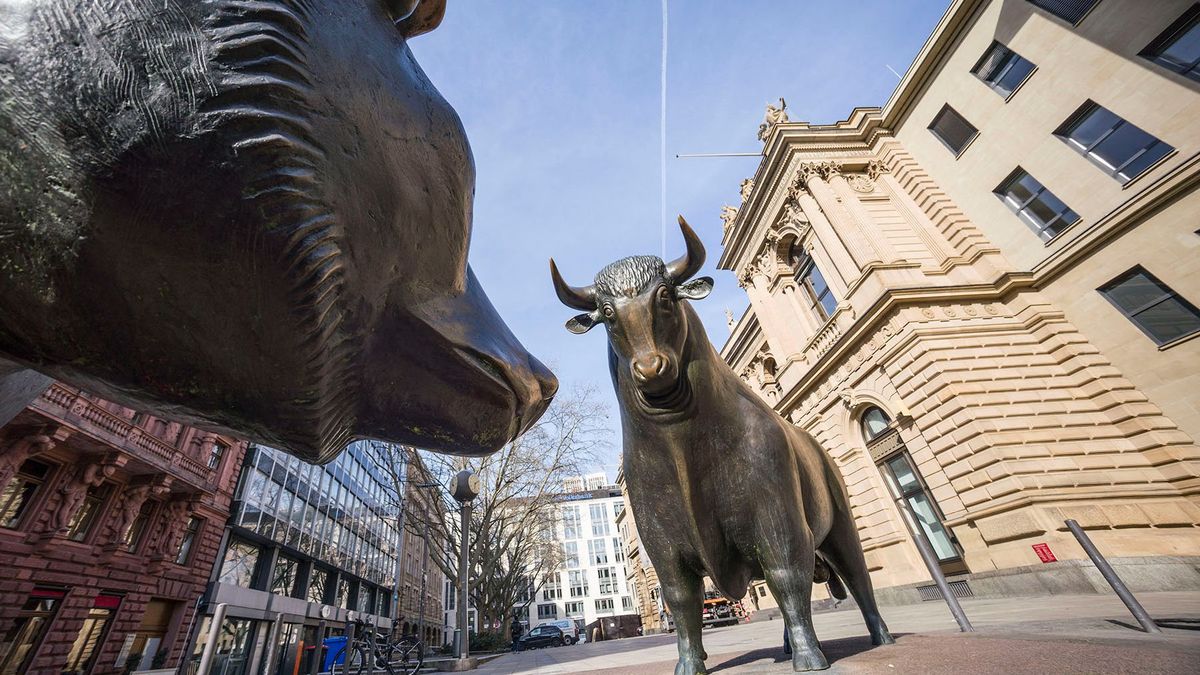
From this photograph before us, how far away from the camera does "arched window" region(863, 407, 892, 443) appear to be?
13831 mm

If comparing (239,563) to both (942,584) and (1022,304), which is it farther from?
(1022,304)

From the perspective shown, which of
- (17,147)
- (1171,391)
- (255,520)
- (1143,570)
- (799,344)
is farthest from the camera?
(255,520)

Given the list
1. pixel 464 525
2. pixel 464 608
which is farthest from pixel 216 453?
pixel 464 525

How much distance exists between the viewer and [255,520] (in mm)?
19688

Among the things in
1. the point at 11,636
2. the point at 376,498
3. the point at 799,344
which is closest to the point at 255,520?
the point at 11,636

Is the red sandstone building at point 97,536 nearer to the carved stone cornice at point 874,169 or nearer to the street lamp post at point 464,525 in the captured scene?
the street lamp post at point 464,525

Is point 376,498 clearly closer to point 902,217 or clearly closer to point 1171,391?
point 902,217

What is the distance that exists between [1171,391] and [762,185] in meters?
13.2

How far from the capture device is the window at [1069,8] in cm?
1206

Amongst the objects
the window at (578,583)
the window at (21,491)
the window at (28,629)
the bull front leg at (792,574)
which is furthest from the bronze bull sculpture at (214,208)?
the window at (578,583)

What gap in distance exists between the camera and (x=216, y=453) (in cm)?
1830

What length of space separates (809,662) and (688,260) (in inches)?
62.9

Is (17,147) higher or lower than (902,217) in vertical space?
lower

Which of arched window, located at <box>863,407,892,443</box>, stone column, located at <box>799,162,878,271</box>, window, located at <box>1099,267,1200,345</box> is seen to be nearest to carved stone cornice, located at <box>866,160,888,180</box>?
stone column, located at <box>799,162,878,271</box>
